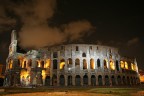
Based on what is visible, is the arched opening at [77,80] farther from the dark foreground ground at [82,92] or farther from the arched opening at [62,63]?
the dark foreground ground at [82,92]

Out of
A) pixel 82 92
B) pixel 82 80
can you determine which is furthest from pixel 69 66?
pixel 82 92

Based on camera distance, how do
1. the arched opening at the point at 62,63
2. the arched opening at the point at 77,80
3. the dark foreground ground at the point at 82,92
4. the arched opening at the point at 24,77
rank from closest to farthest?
the dark foreground ground at the point at 82,92 → the arched opening at the point at 24,77 → the arched opening at the point at 77,80 → the arched opening at the point at 62,63

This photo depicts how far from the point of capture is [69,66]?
149 feet

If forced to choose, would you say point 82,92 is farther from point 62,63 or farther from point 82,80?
point 62,63

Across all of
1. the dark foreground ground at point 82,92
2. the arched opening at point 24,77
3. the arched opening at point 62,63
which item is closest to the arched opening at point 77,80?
the arched opening at point 62,63

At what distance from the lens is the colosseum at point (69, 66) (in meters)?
44.3

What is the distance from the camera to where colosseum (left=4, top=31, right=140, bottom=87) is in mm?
44281

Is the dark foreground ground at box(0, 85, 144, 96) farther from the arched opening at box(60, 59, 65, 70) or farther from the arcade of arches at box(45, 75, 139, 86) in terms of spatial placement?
the arched opening at box(60, 59, 65, 70)

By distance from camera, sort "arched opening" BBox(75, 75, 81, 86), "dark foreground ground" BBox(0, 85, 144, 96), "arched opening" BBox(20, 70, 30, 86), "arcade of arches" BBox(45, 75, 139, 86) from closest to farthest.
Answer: "dark foreground ground" BBox(0, 85, 144, 96)
"arched opening" BBox(20, 70, 30, 86)
"arcade of arches" BBox(45, 75, 139, 86)
"arched opening" BBox(75, 75, 81, 86)

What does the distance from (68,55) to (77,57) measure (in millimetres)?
2404

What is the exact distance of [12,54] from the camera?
4788 centimetres

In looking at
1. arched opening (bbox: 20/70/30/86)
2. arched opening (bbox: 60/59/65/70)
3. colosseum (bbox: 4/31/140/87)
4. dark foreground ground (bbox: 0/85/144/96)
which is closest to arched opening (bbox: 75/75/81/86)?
colosseum (bbox: 4/31/140/87)

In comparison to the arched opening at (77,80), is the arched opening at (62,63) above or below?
above

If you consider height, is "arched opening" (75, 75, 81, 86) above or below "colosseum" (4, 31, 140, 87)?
below
